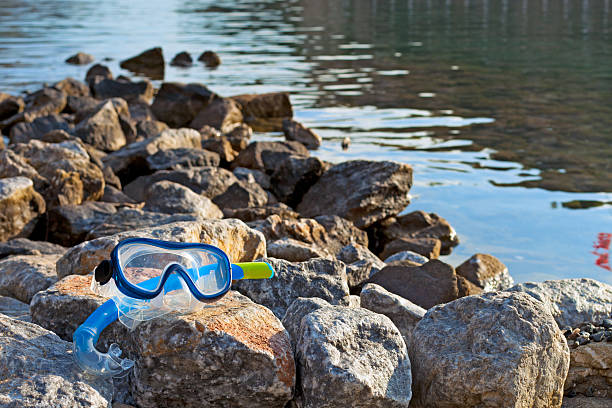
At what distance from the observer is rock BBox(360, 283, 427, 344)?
453cm

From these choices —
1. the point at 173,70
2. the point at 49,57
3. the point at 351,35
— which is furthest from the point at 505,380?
the point at 351,35

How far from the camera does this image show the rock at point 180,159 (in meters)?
10.2

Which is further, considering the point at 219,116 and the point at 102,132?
the point at 219,116

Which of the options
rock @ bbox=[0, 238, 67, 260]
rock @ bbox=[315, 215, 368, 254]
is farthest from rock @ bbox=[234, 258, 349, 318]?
rock @ bbox=[0, 238, 67, 260]

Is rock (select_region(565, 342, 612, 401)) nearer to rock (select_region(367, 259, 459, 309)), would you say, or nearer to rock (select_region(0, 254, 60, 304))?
rock (select_region(367, 259, 459, 309))

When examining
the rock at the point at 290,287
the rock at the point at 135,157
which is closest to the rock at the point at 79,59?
the rock at the point at 135,157

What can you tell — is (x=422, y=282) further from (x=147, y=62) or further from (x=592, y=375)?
(x=147, y=62)

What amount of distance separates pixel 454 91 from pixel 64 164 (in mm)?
12015

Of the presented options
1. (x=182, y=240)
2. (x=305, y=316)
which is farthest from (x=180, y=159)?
(x=305, y=316)

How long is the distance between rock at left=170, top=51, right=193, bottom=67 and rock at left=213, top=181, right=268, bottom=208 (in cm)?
1872

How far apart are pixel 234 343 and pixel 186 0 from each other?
78.6m

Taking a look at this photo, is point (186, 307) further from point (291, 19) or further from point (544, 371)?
point (291, 19)

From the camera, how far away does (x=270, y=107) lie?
53.8 feet

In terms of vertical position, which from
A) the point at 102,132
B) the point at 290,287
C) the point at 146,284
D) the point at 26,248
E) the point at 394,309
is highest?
the point at 146,284
